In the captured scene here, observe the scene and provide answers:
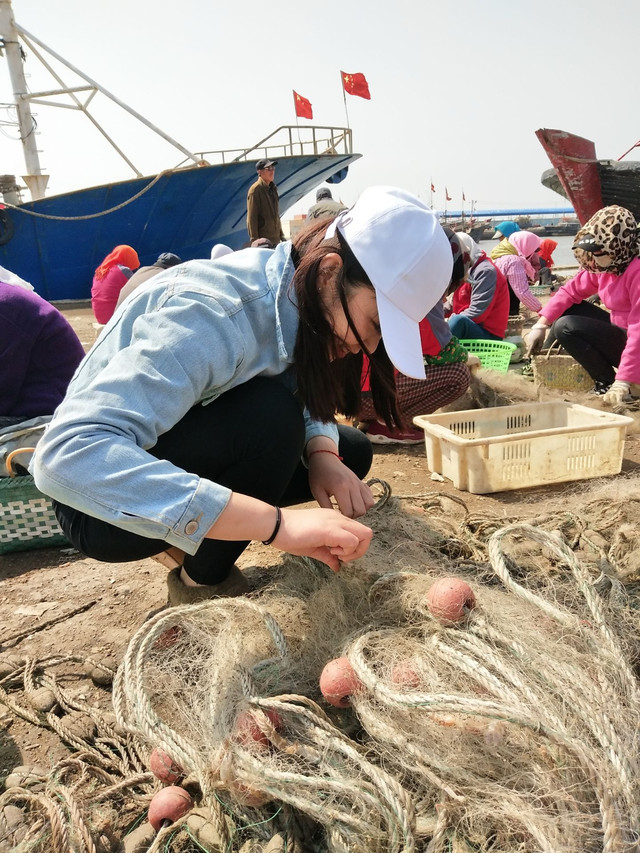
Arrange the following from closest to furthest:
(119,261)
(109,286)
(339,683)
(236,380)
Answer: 1. (339,683)
2. (236,380)
3. (109,286)
4. (119,261)

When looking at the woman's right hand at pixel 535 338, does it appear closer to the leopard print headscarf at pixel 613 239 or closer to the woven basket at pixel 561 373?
the woven basket at pixel 561 373

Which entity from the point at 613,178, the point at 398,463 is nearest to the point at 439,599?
the point at 398,463

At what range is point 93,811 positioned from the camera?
141cm

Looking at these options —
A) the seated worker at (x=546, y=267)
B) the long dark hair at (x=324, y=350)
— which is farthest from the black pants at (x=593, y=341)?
the seated worker at (x=546, y=267)

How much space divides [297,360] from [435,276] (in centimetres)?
40

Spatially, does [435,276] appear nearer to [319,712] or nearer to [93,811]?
[319,712]

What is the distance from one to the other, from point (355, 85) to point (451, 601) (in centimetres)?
1464

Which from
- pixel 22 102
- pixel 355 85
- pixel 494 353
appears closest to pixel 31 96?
pixel 22 102

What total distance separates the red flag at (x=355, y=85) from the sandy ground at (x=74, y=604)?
13146 millimetres

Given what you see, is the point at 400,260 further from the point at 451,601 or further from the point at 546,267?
the point at 546,267

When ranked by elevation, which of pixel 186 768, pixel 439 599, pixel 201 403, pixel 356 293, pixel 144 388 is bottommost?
pixel 186 768

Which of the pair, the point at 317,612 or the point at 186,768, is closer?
the point at 186,768

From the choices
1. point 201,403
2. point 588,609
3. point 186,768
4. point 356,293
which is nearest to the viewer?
point 186,768

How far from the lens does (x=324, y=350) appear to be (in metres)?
1.65
